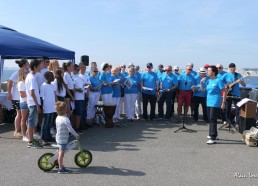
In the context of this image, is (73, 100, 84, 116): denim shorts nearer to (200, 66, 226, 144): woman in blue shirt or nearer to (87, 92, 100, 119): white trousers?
(87, 92, 100, 119): white trousers

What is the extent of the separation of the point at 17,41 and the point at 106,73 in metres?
2.72

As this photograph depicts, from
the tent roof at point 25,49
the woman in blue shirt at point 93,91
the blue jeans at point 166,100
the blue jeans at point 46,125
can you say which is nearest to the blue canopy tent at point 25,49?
the tent roof at point 25,49

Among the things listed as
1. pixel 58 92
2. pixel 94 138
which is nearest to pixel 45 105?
pixel 58 92

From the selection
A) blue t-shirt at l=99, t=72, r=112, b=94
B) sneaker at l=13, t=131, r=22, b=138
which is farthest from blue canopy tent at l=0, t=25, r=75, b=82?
sneaker at l=13, t=131, r=22, b=138

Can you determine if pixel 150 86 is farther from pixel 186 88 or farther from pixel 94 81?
pixel 94 81

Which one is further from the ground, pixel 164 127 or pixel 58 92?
pixel 58 92

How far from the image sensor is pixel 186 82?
11203mm

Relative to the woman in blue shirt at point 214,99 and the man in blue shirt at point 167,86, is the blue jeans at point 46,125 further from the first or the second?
the man in blue shirt at point 167,86

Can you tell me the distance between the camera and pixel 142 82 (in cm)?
1144

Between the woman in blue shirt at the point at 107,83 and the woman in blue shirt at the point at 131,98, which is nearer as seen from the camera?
the woman in blue shirt at the point at 107,83

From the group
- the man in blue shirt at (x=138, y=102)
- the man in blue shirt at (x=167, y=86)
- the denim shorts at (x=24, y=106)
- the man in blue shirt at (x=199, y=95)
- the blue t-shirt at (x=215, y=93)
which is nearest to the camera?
the denim shorts at (x=24, y=106)

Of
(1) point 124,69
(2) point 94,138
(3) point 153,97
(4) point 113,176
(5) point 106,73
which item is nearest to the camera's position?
(4) point 113,176

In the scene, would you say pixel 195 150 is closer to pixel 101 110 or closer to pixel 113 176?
pixel 113 176

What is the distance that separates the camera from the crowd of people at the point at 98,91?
7285 mm
